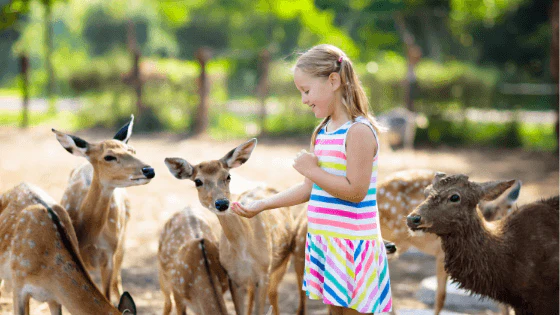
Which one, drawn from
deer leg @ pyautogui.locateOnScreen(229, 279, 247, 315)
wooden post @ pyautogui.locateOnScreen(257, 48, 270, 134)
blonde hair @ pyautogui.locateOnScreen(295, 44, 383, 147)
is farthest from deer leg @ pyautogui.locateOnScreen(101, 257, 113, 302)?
wooden post @ pyautogui.locateOnScreen(257, 48, 270, 134)

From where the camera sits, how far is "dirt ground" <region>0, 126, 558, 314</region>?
21.2 feet

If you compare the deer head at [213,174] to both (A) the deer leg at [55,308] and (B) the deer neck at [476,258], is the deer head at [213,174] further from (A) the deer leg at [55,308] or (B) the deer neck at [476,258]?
(B) the deer neck at [476,258]

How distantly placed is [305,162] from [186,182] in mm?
8044

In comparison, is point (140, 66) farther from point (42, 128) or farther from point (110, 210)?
point (110, 210)

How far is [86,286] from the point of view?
4.14 m

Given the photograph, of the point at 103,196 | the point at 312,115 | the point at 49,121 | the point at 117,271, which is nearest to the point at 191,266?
the point at 103,196

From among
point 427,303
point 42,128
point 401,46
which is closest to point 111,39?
point 401,46

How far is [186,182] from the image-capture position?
36.7ft

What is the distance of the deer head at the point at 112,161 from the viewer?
183 inches

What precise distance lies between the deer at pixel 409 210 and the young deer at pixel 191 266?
83cm

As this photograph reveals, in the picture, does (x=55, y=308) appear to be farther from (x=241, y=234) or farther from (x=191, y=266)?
(x=241, y=234)

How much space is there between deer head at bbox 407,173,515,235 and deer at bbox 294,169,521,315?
1.33 meters

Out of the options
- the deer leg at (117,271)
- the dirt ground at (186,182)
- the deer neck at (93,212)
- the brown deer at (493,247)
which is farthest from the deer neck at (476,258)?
the deer leg at (117,271)

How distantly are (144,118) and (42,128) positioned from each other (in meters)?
2.78
